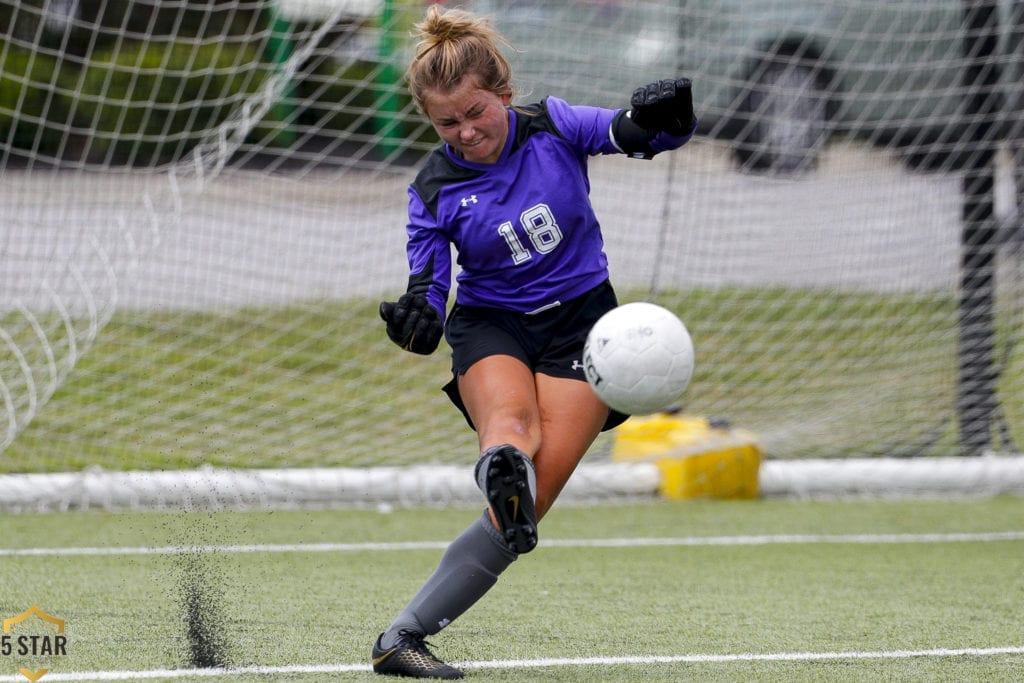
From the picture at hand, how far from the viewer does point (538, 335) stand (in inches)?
147

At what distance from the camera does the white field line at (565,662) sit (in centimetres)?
342

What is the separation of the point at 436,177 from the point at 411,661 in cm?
127

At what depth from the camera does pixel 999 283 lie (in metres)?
7.09

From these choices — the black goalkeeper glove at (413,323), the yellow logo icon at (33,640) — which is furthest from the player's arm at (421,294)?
the yellow logo icon at (33,640)

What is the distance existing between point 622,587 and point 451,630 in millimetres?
958

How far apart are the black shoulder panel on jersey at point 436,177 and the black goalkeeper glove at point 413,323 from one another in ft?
1.14

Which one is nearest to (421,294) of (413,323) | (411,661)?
(413,323)

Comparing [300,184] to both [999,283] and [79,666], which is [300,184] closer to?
[999,283]

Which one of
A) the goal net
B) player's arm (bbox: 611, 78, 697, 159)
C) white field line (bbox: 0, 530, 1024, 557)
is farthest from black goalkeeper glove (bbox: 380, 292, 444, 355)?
the goal net

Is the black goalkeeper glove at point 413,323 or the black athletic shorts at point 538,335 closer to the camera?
the black goalkeeper glove at point 413,323

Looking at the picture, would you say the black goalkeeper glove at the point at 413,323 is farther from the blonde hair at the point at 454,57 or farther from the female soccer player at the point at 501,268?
the blonde hair at the point at 454,57

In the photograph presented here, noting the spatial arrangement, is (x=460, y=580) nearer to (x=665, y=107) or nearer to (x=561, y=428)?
(x=561, y=428)

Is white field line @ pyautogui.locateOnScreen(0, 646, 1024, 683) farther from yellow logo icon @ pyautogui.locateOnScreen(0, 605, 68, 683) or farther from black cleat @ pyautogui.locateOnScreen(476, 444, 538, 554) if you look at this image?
black cleat @ pyautogui.locateOnScreen(476, 444, 538, 554)

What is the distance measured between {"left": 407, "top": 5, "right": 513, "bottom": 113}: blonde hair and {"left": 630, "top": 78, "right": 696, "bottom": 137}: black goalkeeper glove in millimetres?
373
